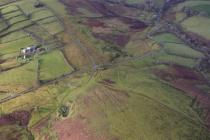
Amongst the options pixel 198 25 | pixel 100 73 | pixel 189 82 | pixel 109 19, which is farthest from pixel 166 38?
pixel 100 73

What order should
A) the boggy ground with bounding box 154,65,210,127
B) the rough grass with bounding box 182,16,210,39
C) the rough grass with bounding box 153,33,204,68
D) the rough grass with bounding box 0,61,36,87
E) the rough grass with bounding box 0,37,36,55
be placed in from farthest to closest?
1. the rough grass with bounding box 182,16,210,39
2. the rough grass with bounding box 0,37,36,55
3. the rough grass with bounding box 153,33,204,68
4. the rough grass with bounding box 0,61,36,87
5. the boggy ground with bounding box 154,65,210,127

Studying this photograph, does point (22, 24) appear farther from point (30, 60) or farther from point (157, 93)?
point (157, 93)

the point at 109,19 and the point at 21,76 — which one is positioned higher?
the point at 109,19

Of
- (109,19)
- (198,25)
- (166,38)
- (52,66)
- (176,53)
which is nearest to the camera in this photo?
(52,66)

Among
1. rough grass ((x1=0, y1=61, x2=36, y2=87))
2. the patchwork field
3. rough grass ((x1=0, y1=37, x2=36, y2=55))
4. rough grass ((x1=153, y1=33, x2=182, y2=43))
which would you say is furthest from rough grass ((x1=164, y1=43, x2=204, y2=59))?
rough grass ((x1=0, y1=61, x2=36, y2=87))

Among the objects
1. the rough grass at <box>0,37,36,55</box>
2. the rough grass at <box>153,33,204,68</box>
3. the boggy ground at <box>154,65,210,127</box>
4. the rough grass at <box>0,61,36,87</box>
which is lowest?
the boggy ground at <box>154,65,210,127</box>

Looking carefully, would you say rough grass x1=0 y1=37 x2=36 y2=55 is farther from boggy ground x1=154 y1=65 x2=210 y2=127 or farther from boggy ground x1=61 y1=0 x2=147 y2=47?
boggy ground x1=154 y1=65 x2=210 y2=127

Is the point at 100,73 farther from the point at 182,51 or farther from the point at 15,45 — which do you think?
the point at 182,51

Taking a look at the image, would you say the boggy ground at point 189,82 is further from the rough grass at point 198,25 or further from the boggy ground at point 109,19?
the rough grass at point 198,25

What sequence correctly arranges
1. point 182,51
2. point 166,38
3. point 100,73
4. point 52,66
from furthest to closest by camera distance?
point 166,38 < point 182,51 < point 52,66 < point 100,73

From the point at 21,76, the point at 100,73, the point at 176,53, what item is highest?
the point at 21,76

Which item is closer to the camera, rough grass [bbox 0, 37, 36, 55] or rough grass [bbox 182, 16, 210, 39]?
rough grass [bbox 0, 37, 36, 55]
